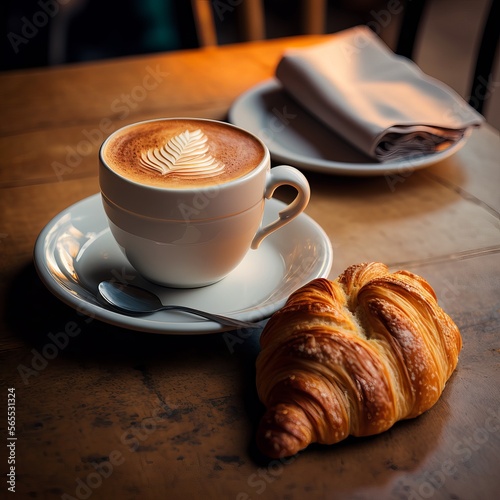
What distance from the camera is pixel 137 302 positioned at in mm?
681

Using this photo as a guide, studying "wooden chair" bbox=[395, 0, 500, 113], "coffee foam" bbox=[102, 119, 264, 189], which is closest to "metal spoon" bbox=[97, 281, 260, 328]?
"coffee foam" bbox=[102, 119, 264, 189]

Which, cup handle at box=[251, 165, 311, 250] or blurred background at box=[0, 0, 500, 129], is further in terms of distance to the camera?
blurred background at box=[0, 0, 500, 129]

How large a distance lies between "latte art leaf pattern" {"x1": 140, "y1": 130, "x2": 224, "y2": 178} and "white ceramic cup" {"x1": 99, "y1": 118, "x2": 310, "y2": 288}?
0.13 ft

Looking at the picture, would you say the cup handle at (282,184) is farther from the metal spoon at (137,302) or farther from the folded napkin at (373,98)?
the folded napkin at (373,98)

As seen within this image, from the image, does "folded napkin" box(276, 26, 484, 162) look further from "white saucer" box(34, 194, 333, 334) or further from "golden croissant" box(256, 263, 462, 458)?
"golden croissant" box(256, 263, 462, 458)

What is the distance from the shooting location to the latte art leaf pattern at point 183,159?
69 cm

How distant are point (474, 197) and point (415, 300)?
456 mm

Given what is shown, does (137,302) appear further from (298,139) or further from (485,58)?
(485,58)

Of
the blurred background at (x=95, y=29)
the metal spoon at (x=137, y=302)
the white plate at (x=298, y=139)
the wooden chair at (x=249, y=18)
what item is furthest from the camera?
the blurred background at (x=95, y=29)

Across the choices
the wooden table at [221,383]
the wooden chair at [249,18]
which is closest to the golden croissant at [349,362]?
the wooden table at [221,383]

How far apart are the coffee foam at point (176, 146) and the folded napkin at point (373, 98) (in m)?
0.34

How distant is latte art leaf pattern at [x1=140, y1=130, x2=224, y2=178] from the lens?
2.26 ft

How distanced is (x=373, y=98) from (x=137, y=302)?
65cm

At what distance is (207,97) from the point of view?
1313mm
